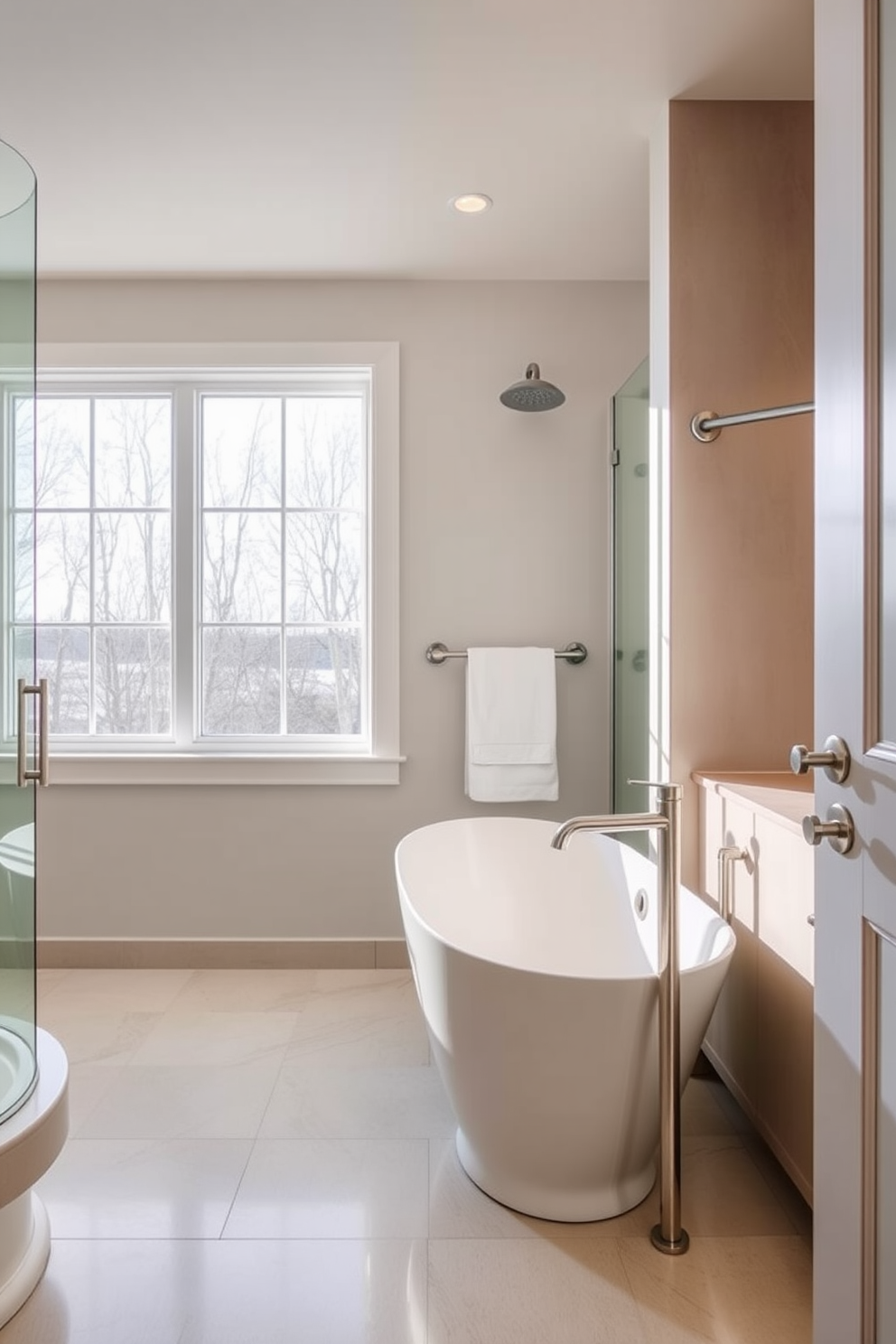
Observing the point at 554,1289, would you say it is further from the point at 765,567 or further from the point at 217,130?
the point at 217,130

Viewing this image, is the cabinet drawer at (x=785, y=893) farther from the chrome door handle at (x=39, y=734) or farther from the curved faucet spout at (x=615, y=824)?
the chrome door handle at (x=39, y=734)

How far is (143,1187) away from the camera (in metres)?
1.81

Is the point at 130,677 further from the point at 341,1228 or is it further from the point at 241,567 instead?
the point at 341,1228

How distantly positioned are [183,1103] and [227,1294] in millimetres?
703

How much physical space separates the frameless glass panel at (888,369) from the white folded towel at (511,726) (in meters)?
1.98

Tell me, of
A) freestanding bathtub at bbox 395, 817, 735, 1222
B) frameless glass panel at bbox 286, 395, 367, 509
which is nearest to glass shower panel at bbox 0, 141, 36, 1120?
freestanding bathtub at bbox 395, 817, 735, 1222

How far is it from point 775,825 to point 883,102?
123cm

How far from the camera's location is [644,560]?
258 cm

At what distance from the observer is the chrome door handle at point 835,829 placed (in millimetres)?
1038

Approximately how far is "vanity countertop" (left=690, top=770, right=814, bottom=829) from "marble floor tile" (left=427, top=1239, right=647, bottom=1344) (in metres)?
0.89

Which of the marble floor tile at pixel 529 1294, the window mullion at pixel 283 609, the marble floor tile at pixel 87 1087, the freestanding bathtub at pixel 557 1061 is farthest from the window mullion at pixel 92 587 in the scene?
the marble floor tile at pixel 529 1294

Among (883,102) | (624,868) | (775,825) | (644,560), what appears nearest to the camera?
(883,102)

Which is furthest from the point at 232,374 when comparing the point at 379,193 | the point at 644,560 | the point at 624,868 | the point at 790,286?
the point at 624,868

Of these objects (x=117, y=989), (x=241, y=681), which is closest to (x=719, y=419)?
(x=241, y=681)
